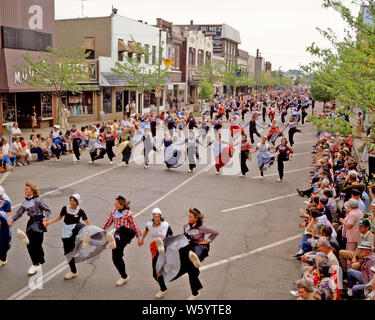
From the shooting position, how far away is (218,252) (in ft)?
28.4

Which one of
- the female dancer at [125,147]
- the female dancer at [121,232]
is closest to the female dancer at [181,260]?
the female dancer at [121,232]

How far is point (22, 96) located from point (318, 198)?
23.4 m

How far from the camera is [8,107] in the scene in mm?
25453

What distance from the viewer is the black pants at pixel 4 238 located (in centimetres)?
759

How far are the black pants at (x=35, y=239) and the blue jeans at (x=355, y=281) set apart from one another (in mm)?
5386

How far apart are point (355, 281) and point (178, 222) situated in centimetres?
487

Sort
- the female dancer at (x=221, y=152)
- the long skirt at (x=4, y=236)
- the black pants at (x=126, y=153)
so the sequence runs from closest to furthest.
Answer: the long skirt at (x=4, y=236), the female dancer at (x=221, y=152), the black pants at (x=126, y=153)

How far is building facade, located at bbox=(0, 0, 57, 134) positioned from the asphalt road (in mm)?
8003

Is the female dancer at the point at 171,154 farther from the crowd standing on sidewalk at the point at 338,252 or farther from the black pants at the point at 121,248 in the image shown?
the black pants at the point at 121,248

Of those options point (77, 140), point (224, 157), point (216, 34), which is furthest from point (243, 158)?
point (216, 34)

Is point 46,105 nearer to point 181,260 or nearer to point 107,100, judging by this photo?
point 107,100

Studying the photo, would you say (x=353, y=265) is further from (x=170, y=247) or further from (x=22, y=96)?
(x=22, y=96)

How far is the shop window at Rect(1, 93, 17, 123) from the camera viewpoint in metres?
25.0

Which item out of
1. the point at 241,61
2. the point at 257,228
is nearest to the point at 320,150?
the point at 257,228
